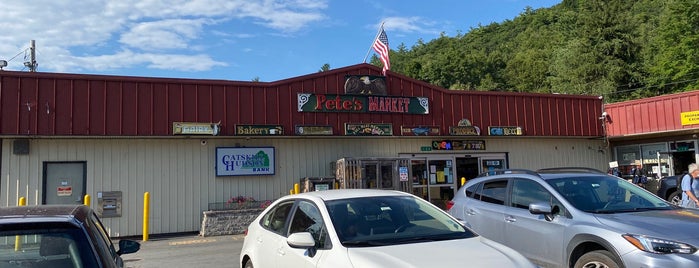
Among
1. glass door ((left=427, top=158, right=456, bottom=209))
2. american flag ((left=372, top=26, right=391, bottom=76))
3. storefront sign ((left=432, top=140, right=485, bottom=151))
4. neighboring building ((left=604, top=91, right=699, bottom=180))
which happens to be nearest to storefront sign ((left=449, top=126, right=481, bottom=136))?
storefront sign ((left=432, top=140, right=485, bottom=151))

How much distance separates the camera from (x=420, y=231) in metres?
4.93

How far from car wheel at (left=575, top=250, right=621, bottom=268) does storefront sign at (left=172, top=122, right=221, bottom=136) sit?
11.0m

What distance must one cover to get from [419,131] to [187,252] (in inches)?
345

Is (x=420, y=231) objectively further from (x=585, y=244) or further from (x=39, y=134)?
(x=39, y=134)

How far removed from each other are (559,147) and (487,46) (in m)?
72.4

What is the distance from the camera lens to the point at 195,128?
49.0 feet

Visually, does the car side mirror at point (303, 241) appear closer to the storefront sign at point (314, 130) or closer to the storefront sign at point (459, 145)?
the storefront sign at point (314, 130)

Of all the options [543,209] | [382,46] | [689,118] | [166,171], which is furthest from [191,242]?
[689,118]

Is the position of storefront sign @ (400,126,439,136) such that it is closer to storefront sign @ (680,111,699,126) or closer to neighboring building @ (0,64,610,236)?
neighboring building @ (0,64,610,236)

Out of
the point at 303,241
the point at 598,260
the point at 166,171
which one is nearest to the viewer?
the point at 303,241

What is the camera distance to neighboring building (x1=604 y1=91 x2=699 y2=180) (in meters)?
18.9

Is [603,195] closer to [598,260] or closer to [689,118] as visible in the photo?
[598,260]

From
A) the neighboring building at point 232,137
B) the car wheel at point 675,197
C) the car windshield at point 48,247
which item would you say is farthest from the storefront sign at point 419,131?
the car windshield at point 48,247

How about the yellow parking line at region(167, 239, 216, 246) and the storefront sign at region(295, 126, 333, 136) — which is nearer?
the yellow parking line at region(167, 239, 216, 246)
